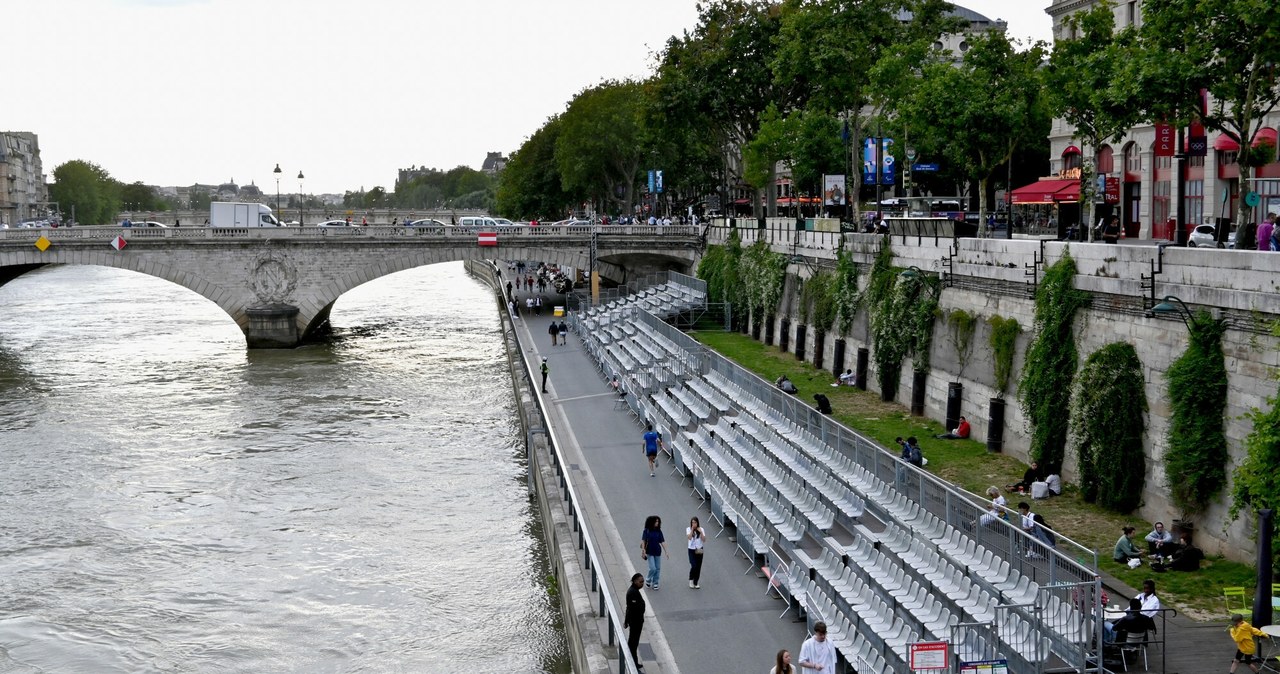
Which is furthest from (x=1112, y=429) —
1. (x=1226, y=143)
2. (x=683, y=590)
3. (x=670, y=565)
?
(x=1226, y=143)

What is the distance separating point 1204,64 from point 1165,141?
19.0 feet

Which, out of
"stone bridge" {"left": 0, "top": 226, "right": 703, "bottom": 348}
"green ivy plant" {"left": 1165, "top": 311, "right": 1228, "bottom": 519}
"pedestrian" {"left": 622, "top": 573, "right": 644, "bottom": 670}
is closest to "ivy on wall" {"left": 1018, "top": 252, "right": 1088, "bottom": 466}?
"green ivy plant" {"left": 1165, "top": 311, "right": 1228, "bottom": 519}

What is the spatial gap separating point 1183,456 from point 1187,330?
8.04ft

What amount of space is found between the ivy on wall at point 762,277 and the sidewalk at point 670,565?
1530cm

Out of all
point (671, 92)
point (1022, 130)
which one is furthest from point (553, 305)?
point (1022, 130)

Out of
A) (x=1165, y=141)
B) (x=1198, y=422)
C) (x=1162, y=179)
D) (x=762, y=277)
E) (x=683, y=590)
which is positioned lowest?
(x=683, y=590)

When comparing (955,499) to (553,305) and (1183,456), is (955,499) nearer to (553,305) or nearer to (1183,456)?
(1183,456)

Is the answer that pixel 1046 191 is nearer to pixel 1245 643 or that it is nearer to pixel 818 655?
pixel 1245 643

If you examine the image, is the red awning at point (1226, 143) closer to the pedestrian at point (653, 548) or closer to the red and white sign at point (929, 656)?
the pedestrian at point (653, 548)

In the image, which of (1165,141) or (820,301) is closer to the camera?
(1165,141)

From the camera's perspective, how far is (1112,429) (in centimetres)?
2489

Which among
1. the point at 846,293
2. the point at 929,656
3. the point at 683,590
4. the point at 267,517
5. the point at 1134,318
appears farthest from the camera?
the point at 846,293

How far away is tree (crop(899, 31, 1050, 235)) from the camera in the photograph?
41.1m

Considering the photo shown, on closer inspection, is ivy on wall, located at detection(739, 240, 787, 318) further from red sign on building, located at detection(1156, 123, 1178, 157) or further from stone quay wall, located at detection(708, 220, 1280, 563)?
red sign on building, located at detection(1156, 123, 1178, 157)
